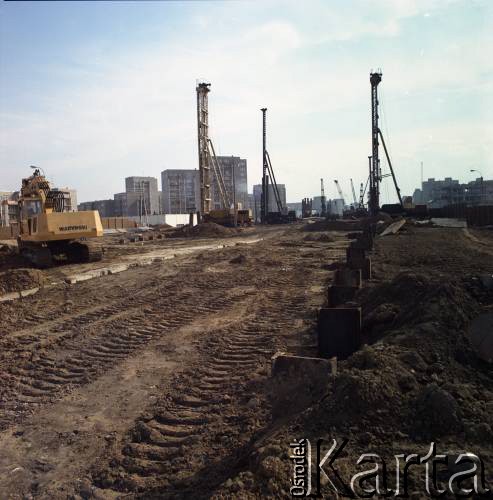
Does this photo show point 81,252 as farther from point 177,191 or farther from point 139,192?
point 177,191

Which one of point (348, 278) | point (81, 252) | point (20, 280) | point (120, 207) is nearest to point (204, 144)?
point (81, 252)

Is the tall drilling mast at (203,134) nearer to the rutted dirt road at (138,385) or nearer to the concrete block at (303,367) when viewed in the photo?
the rutted dirt road at (138,385)

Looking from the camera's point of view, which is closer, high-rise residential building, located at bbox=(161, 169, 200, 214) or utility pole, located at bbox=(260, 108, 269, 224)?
utility pole, located at bbox=(260, 108, 269, 224)

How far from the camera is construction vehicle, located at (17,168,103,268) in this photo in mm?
18078

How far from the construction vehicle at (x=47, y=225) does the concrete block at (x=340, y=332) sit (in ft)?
47.8

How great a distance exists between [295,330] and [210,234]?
32.2m

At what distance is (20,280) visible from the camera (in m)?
13.8

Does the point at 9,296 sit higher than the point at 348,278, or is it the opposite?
the point at 348,278

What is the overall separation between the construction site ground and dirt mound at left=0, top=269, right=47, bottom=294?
9.77ft

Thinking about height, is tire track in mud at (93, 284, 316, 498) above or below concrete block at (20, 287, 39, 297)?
below

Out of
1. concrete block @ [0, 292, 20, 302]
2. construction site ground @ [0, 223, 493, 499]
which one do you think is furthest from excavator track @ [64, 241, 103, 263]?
construction site ground @ [0, 223, 493, 499]

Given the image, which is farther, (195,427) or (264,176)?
(264,176)

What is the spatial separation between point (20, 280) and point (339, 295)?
9.53 metres

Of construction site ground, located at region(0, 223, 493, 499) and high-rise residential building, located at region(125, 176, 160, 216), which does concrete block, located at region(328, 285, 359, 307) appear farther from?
high-rise residential building, located at region(125, 176, 160, 216)
